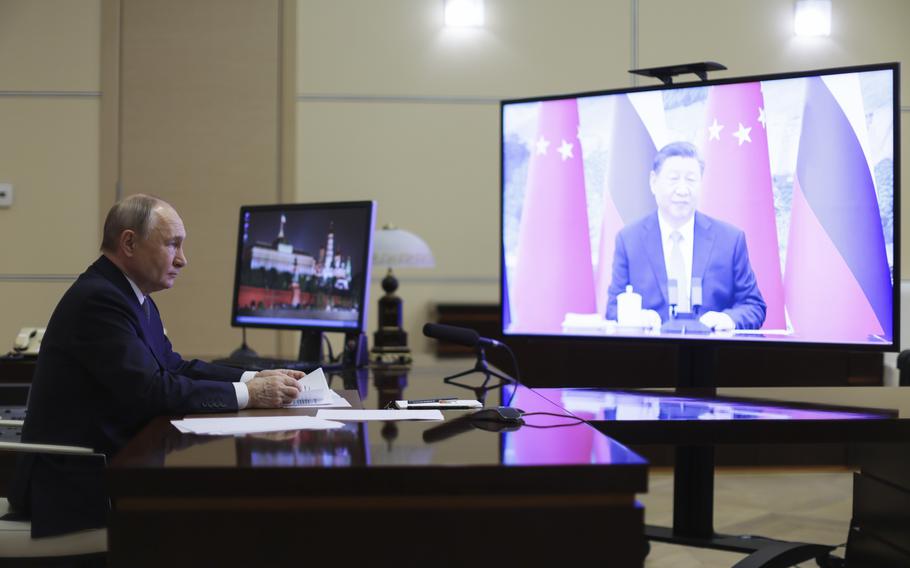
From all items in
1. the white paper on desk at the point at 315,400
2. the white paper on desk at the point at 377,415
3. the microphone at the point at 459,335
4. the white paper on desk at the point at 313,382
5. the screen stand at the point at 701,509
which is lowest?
the screen stand at the point at 701,509

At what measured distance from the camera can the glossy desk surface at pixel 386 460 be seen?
1.44m

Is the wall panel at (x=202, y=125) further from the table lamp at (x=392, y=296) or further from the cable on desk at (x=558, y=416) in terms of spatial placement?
the cable on desk at (x=558, y=416)

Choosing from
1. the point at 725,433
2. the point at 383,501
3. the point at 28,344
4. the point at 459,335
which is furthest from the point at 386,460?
the point at 28,344

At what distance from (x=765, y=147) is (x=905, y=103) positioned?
10.7ft

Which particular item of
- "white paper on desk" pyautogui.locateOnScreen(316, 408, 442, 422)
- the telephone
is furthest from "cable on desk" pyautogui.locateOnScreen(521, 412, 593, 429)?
the telephone

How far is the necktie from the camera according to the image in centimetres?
288

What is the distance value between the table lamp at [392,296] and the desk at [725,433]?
94cm

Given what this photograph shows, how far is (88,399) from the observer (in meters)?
1.99

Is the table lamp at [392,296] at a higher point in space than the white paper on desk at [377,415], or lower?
higher

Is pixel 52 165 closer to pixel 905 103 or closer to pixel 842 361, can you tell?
pixel 842 361

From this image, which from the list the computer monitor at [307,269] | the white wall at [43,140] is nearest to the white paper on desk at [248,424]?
the computer monitor at [307,269]

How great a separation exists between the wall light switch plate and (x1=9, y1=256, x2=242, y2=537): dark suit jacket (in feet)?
11.9

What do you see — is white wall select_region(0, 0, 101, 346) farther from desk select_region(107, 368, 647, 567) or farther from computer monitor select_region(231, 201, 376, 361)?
desk select_region(107, 368, 647, 567)

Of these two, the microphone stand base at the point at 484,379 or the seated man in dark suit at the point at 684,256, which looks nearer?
the microphone stand base at the point at 484,379
